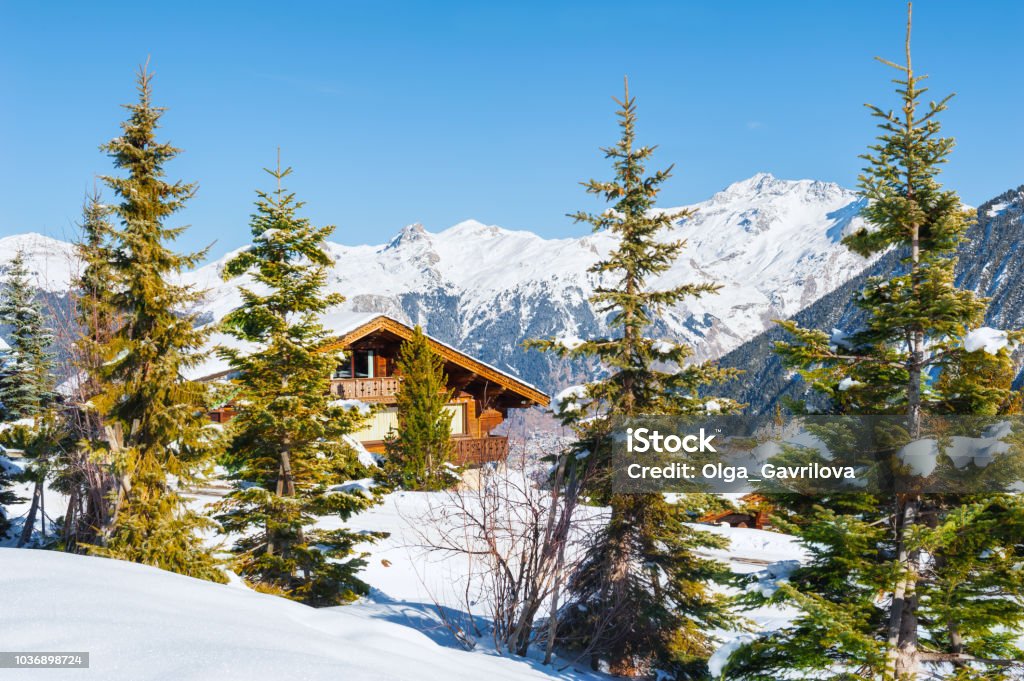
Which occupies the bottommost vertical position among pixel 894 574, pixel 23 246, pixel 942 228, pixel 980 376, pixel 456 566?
pixel 456 566

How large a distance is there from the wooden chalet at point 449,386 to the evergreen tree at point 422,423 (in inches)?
138

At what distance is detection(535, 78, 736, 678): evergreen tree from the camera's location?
12.1m

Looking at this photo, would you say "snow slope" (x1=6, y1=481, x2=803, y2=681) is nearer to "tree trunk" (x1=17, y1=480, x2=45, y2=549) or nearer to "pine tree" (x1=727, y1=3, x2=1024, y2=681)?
"pine tree" (x1=727, y1=3, x2=1024, y2=681)

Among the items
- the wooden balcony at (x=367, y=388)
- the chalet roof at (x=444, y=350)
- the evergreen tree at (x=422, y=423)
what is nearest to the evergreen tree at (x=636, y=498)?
the evergreen tree at (x=422, y=423)

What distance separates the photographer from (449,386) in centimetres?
3147

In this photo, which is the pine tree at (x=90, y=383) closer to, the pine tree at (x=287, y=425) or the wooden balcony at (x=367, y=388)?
the pine tree at (x=287, y=425)

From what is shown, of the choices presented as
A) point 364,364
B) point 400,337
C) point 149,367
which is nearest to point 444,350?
point 400,337

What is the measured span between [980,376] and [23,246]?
24050 mm

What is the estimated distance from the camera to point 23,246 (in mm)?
20859

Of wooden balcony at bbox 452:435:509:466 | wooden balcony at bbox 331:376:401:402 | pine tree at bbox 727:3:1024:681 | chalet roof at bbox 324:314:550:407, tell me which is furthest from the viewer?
wooden balcony at bbox 452:435:509:466

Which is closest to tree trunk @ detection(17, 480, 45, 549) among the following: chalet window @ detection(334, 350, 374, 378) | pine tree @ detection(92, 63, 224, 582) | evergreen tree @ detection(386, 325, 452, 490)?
pine tree @ detection(92, 63, 224, 582)

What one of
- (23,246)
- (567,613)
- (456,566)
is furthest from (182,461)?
(23,246)

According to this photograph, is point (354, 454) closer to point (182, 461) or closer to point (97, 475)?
point (182, 461)

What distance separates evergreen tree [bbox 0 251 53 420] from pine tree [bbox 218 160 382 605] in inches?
353
